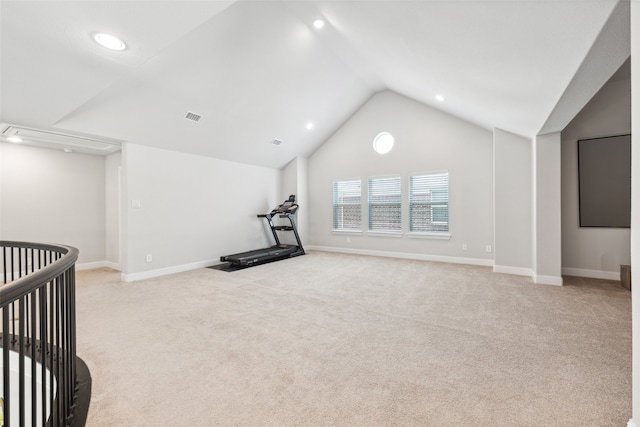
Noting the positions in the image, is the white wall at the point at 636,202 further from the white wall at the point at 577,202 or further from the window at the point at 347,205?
the window at the point at 347,205

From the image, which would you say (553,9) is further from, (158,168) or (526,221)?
(158,168)

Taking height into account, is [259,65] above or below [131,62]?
above

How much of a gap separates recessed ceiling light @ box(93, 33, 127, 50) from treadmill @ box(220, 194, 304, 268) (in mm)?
3701

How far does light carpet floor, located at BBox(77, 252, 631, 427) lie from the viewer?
5.30ft

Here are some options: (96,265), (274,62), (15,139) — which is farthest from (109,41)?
(96,265)

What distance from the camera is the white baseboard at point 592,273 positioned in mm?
4358

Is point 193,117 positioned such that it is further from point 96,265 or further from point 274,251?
point 96,265

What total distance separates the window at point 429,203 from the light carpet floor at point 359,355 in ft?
6.70

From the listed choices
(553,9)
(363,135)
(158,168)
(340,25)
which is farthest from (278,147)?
(553,9)

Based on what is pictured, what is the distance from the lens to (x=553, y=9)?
1.62 metres

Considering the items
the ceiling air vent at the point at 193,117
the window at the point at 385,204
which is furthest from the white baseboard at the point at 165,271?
the window at the point at 385,204

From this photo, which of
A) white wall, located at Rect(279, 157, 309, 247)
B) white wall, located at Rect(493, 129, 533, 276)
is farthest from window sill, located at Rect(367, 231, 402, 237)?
white wall, located at Rect(493, 129, 533, 276)

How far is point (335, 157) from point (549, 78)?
519cm

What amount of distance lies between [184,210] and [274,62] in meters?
3.09
